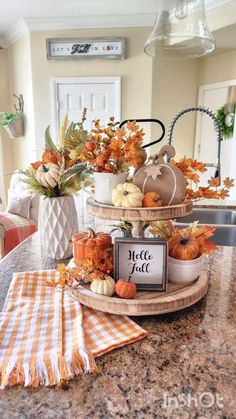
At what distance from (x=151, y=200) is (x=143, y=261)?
0.18m

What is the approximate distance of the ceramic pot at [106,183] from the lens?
867 mm

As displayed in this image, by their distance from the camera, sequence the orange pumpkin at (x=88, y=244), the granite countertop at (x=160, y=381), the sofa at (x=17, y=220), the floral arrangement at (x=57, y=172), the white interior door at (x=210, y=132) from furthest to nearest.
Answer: the white interior door at (x=210, y=132) < the sofa at (x=17, y=220) < the floral arrangement at (x=57, y=172) < the orange pumpkin at (x=88, y=244) < the granite countertop at (x=160, y=381)

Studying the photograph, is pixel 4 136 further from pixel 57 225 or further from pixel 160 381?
pixel 160 381

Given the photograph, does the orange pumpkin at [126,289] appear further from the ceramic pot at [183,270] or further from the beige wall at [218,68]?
the beige wall at [218,68]

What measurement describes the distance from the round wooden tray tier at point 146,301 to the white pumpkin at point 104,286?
0.05 feet

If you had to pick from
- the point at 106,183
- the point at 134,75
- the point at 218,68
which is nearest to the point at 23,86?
the point at 134,75

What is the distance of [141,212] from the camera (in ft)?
2.60

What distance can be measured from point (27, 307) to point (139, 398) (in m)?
0.42

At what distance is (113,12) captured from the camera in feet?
11.3

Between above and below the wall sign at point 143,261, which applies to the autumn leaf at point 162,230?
above

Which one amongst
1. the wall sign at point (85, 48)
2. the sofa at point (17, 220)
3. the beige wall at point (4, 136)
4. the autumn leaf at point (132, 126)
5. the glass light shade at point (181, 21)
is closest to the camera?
the autumn leaf at point (132, 126)

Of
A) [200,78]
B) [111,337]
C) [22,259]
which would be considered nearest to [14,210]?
[22,259]

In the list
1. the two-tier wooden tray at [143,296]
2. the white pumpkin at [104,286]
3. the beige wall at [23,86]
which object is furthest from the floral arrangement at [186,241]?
the beige wall at [23,86]

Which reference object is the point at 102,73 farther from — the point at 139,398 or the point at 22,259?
the point at 139,398
